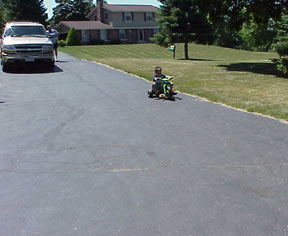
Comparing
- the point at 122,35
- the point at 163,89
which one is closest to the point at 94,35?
the point at 122,35

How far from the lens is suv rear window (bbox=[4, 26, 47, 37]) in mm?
16500

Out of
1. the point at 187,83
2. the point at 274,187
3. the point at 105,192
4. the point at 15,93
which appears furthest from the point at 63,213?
the point at 187,83

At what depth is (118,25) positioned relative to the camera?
57.4 meters

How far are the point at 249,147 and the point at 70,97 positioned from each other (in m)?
6.02

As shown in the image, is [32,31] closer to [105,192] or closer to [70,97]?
[70,97]

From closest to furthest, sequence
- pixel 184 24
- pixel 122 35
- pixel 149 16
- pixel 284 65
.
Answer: pixel 284 65
pixel 184 24
pixel 122 35
pixel 149 16

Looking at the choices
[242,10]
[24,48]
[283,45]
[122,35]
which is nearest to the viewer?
[24,48]

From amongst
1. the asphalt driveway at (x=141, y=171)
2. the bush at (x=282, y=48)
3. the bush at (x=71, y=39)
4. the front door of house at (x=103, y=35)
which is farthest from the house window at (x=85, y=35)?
the asphalt driveway at (x=141, y=171)

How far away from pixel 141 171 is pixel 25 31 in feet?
45.3

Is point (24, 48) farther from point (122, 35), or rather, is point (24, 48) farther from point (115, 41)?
point (122, 35)

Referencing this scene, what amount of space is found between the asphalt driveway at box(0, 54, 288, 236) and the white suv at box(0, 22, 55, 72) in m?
6.86

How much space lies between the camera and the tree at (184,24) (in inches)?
1277

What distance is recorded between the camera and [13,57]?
15305 millimetres

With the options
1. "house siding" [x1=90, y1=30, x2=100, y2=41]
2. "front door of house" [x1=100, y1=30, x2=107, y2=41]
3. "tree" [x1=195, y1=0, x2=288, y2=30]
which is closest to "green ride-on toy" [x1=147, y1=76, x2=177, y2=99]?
"tree" [x1=195, y1=0, x2=288, y2=30]
